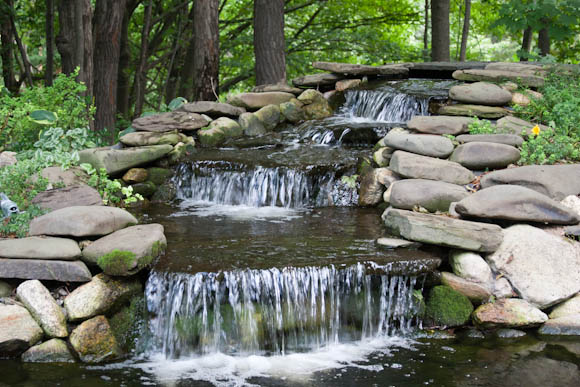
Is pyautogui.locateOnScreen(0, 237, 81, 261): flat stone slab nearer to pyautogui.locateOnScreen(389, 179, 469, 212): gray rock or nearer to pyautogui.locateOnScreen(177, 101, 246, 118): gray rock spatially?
pyautogui.locateOnScreen(389, 179, 469, 212): gray rock

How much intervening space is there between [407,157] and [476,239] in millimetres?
1636

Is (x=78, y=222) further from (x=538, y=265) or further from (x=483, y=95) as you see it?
(x=483, y=95)

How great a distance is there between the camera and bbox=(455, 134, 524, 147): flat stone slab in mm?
7160

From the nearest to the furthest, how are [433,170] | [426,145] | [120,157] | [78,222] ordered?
1. [78,222]
2. [433,170]
3. [426,145]
4. [120,157]

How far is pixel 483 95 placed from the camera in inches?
328

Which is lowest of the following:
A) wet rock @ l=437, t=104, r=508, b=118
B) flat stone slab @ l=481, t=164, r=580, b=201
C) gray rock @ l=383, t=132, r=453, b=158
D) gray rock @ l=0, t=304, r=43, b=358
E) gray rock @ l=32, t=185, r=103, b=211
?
gray rock @ l=0, t=304, r=43, b=358

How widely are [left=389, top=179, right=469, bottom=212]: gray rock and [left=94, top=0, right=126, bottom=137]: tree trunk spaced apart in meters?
4.78

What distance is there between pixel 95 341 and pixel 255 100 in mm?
5763

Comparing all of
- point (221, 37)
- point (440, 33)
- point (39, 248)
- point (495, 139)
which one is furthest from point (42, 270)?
point (221, 37)

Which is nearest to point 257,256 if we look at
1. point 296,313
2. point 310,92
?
point 296,313

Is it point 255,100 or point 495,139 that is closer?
point 495,139

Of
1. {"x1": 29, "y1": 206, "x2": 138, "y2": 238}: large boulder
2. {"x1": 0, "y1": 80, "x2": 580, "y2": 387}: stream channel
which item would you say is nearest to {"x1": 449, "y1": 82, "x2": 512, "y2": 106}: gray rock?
{"x1": 0, "y1": 80, "x2": 580, "y2": 387}: stream channel

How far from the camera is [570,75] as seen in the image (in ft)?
29.4

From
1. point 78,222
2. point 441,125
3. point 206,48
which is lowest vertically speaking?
point 78,222
